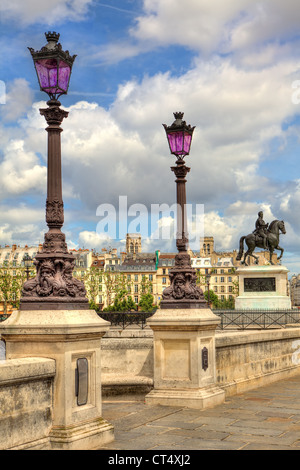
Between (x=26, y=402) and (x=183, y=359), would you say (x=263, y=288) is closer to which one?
(x=183, y=359)

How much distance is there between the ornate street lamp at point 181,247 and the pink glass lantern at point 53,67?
4169mm

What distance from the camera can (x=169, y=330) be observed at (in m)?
10.8

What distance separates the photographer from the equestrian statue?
34.4 m

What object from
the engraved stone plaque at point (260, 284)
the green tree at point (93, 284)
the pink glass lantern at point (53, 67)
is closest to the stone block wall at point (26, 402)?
the pink glass lantern at point (53, 67)

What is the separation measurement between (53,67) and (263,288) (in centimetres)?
2516

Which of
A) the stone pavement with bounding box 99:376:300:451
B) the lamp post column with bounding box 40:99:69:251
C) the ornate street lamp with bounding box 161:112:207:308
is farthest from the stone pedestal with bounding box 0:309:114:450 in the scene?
the ornate street lamp with bounding box 161:112:207:308

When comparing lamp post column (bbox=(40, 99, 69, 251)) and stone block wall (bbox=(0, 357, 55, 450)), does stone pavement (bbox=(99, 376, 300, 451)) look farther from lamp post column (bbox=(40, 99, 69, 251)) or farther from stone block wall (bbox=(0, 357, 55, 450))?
lamp post column (bbox=(40, 99, 69, 251))

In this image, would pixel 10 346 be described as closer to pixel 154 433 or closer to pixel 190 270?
pixel 154 433

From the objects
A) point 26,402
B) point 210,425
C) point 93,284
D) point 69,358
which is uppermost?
point 93,284

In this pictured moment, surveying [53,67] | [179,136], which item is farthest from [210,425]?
[179,136]

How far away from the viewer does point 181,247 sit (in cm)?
1173

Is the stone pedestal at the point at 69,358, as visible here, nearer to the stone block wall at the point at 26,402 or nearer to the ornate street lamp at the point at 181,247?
the stone block wall at the point at 26,402

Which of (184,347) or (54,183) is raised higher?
(54,183)
